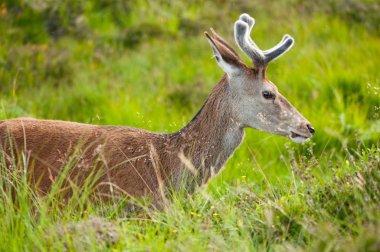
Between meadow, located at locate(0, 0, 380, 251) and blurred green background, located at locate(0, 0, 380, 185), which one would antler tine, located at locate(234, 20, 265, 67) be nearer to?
Answer: meadow, located at locate(0, 0, 380, 251)

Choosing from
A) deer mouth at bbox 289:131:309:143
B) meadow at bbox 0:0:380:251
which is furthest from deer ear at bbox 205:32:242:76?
meadow at bbox 0:0:380:251

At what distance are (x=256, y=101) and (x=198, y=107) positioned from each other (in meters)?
3.11

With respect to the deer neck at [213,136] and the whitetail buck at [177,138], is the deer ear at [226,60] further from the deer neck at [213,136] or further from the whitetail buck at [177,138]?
the deer neck at [213,136]

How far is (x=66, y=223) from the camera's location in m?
4.65

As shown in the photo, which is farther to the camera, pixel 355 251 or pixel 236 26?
pixel 236 26

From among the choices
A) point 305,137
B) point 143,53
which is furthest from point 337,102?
point 143,53

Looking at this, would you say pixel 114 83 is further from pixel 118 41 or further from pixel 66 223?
pixel 66 223

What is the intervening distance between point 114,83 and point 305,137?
4.22 meters

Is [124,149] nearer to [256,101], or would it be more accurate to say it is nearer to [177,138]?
[177,138]

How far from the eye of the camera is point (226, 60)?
610 centimetres

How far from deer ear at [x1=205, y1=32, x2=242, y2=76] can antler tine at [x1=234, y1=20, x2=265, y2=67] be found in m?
0.10

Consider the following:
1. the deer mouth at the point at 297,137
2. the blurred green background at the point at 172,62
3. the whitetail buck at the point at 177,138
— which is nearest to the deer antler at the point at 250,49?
the whitetail buck at the point at 177,138

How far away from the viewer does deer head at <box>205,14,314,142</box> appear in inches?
242

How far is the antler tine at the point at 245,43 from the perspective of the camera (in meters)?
6.10
